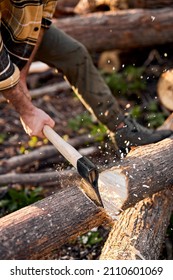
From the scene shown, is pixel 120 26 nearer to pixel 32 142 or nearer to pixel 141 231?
pixel 32 142

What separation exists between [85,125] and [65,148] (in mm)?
Answer: 2184

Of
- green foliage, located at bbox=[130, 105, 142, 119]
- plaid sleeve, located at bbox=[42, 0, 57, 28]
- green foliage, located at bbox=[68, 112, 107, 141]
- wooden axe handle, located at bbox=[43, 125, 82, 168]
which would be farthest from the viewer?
green foliage, located at bbox=[130, 105, 142, 119]

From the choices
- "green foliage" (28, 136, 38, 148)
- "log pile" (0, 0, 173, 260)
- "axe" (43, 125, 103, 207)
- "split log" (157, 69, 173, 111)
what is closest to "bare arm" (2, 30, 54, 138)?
"axe" (43, 125, 103, 207)

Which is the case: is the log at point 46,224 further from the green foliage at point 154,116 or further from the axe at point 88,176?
the green foliage at point 154,116

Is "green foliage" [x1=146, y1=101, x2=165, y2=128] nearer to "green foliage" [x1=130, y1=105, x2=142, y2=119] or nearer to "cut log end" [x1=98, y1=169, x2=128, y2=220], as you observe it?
"green foliage" [x1=130, y1=105, x2=142, y2=119]

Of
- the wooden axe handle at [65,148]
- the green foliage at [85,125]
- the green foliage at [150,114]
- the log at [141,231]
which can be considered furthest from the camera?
the green foliage at [150,114]

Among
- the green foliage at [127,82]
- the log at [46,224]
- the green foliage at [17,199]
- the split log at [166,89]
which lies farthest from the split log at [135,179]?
the green foliage at [127,82]

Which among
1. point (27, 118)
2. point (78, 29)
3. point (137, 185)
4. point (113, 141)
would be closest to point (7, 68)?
point (27, 118)

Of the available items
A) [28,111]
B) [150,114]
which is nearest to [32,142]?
[150,114]

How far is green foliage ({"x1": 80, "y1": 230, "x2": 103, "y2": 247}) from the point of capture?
3713mm

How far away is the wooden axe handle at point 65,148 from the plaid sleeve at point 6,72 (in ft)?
1.03

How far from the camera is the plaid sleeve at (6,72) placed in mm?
2982

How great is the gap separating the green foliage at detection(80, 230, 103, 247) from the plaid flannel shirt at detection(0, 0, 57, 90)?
46.7 inches

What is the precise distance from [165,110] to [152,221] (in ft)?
7.67
